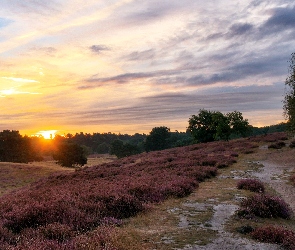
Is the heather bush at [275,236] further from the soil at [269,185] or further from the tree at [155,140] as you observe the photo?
the tree at [155,140]

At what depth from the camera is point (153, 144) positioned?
130500mm

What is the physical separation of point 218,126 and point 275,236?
1951 inches

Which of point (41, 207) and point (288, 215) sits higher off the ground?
point (41, 207)

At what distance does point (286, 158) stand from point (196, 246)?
2626 cm

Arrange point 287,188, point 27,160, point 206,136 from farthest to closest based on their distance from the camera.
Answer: point 27,160
point 206,136
point 287,188

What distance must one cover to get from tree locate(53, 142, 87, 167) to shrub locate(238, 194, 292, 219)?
78.8m

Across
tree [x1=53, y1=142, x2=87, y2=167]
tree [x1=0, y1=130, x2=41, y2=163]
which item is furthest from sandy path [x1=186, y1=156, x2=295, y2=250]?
tree [x1=0, y1=130, x2=41, y2=163]

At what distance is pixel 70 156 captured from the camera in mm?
84875

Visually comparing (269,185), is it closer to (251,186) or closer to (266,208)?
(251,186)

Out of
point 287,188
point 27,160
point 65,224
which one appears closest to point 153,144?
point 27,160

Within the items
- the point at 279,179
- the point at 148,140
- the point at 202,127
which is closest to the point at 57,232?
the point at 279,179

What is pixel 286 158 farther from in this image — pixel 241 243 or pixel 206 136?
pixel 206 136

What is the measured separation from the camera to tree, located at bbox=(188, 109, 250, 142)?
55.6 m

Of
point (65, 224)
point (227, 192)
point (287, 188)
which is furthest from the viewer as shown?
point (287, 188)
